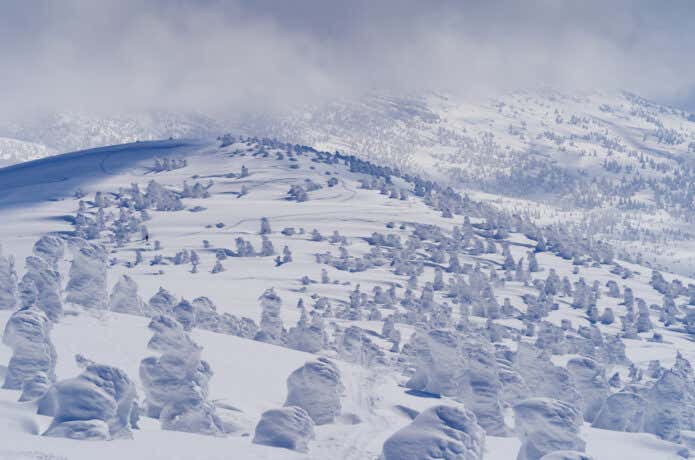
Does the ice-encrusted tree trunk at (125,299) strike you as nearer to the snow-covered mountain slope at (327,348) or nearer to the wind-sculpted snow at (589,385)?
the snow-covered mountain slope at (327,348)

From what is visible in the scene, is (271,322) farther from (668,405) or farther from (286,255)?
(286,255)

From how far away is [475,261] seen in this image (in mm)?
168000

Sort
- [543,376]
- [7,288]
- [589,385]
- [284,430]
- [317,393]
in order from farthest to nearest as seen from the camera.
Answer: [589,385] < [7,288] < [543,376] < [317,393] < [284,430]

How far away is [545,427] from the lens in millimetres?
47469

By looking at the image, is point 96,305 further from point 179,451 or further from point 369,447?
point 179,451

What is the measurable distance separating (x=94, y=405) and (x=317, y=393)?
1644 centimetres

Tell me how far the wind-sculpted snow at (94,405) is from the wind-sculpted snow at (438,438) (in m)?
11.0

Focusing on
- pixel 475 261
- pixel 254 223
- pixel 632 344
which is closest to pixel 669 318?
pixel 632 344

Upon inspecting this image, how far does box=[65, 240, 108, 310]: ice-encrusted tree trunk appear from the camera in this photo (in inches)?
2928

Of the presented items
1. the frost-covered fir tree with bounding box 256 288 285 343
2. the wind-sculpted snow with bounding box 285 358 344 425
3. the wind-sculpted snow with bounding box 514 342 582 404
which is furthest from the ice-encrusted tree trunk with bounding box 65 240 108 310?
the wind-sculpted snow with bounding box 514 342 582 404

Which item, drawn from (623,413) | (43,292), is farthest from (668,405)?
(43,292)

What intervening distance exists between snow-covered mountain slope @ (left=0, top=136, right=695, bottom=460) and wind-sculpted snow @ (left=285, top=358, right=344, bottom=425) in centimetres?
9

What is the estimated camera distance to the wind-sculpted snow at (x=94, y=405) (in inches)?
1479

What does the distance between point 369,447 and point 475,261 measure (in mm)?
121685
